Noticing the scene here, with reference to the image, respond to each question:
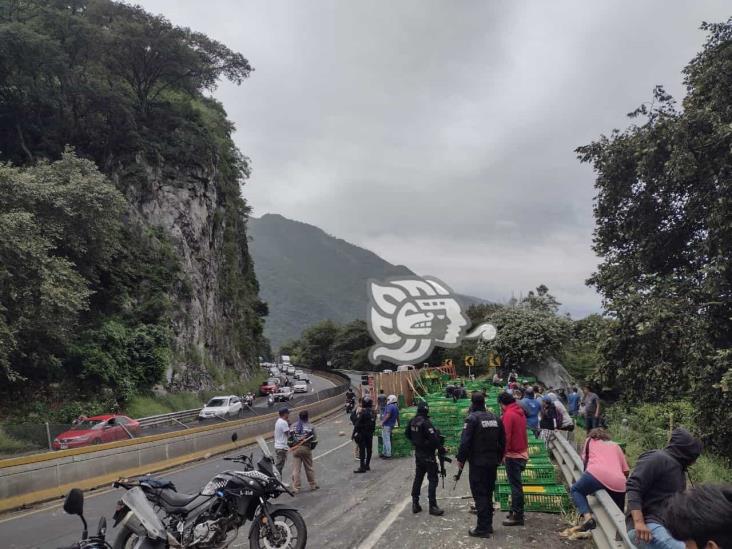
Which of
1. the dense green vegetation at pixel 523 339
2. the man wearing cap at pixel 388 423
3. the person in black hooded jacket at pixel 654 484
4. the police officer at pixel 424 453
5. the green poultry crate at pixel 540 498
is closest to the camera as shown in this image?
the person in black hooded jacket at pixel 654 484

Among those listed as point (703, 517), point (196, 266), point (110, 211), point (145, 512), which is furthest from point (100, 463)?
point (196, 266)

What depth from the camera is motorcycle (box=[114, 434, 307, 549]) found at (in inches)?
234

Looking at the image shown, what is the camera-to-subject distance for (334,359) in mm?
97062

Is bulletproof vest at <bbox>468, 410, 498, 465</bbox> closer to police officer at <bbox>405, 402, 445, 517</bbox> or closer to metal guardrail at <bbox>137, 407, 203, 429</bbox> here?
police officer at <bbox>405, 402, 445, 517</bbox>

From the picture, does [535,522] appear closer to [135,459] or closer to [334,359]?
[135,459]

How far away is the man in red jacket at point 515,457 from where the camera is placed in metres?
7.07

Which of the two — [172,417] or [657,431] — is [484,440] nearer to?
[657,431]

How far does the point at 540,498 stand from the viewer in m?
7.64

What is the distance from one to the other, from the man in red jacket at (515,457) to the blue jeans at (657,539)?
2.87m

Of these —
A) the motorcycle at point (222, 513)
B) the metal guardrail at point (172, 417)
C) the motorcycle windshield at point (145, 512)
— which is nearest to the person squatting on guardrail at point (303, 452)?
the motorcycle at point (222, 513)

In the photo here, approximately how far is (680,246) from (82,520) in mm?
16697

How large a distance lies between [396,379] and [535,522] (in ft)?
68.6

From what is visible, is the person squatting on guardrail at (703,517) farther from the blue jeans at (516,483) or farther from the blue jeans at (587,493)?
the blue jeans at (516,483)

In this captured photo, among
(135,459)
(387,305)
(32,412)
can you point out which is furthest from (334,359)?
(135,459)
